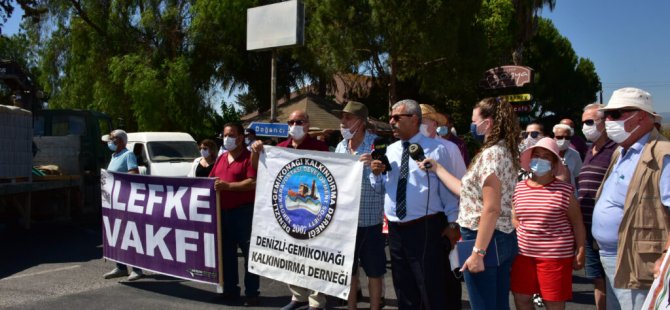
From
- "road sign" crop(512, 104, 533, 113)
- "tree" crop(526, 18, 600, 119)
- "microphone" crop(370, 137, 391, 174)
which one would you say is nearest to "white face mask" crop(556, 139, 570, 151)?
"microphone" crop(370, 137, 391, 174)

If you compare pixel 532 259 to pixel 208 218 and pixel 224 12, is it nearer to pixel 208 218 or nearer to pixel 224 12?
pixel 208 218

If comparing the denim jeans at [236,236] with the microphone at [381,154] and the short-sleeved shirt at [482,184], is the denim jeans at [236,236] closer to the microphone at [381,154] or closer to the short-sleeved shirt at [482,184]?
the microphone at [381,154]

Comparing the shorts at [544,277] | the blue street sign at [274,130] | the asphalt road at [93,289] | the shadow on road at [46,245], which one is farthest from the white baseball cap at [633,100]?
the blue street sign at [274,130]

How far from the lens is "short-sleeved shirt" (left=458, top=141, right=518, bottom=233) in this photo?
3.77 metres

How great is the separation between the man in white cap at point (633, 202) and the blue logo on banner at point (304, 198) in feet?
7.14

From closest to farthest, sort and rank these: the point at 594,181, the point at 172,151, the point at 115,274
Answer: the point at 594,181 < the point at 115,274 < the point at 172,151

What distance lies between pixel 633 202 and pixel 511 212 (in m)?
0.81

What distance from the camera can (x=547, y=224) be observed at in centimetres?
426

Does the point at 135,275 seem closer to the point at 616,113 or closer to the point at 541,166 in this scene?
the point at 541,166

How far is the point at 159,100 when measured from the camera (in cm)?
2820

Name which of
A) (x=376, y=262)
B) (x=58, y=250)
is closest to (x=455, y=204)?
(x=376, y=262)

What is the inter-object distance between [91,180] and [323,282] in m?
9.34

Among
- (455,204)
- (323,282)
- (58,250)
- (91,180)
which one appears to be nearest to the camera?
(455,204)

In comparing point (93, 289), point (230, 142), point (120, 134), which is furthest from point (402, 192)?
point (120, 134)
